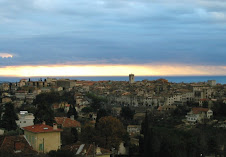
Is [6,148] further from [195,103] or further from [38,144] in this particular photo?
[195,103]

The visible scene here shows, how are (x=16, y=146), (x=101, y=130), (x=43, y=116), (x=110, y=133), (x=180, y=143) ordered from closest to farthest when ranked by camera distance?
(x=16, y=146)
(x=110, y=133)
(x=101, y=130)
(x=43, y=116)
(x=180, y=143)

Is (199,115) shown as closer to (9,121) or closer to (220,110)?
(220,110)

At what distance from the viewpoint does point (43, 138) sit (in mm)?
19750

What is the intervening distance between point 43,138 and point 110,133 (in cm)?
853

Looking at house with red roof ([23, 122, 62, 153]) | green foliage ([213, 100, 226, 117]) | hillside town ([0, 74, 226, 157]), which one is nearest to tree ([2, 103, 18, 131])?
hillside town ([0, 74, 226, 157])

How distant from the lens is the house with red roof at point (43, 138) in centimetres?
1958

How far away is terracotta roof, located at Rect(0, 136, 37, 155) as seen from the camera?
680 inches

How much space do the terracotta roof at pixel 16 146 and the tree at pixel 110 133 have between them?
29.9ft

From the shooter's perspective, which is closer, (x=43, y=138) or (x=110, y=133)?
(x=43, y=138)

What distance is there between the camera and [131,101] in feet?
278

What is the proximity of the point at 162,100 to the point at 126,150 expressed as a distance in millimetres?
47358

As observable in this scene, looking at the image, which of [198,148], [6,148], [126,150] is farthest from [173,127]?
[6,148]

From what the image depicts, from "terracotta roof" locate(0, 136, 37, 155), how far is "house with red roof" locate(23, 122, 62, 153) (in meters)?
0.83

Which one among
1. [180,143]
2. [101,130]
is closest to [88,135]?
[101,130]
